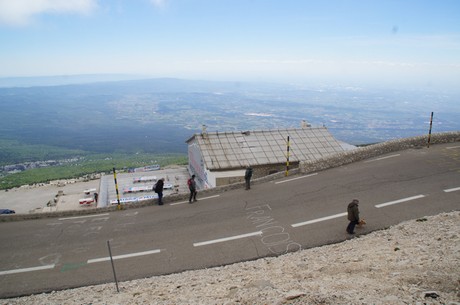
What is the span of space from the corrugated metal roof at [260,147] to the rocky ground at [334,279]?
12457 millimetres

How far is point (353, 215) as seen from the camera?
11.1m

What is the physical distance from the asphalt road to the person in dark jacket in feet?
1.30

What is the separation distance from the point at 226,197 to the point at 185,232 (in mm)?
3879

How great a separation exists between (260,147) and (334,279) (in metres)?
16.9

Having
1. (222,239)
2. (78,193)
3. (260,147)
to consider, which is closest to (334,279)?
(222,239)

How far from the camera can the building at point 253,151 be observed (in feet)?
72.5

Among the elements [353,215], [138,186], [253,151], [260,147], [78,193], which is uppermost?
[353,215]

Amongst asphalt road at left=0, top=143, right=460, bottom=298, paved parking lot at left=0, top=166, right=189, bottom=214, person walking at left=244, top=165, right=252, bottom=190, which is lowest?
paved parking lot at left=0, top=166, right=189, bottom=214

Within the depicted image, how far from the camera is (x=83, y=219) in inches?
569

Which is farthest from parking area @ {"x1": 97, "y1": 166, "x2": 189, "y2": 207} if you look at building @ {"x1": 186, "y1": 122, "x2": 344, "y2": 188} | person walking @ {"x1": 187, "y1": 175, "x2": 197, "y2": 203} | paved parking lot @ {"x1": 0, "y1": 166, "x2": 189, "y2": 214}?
person walking @ {"x1": 187, "y1": 175, "x2": 197, "y2": 203}

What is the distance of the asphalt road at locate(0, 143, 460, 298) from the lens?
10375 mm

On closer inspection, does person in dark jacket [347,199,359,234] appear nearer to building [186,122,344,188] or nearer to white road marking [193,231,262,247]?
white road marking [193,231,262,247]

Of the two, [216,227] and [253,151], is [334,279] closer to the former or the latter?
[216,227]

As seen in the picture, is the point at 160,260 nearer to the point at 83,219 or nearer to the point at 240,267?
the point at 240,267
